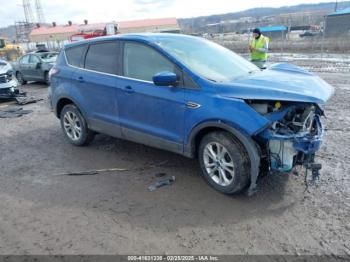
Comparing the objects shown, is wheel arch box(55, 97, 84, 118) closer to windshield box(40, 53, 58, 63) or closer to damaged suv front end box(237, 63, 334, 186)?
damaged suv front end box(237, 63, 334, 186)

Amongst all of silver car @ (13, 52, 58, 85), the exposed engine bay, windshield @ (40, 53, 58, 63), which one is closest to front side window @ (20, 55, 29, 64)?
silver car @ (13, 52, 58, 85)

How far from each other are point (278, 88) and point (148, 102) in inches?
66.9

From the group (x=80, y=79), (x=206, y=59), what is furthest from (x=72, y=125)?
(x=206, y=59)

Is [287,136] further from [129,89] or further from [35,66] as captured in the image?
[35,66]

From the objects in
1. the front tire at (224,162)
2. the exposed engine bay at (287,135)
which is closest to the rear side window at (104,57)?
the front tire at (224,162)

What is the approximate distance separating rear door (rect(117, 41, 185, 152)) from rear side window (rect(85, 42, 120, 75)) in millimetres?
196

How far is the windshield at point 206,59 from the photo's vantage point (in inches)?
164

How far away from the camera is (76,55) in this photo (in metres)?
5.66

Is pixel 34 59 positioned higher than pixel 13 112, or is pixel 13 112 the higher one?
pixel 34 59

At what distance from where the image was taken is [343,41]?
23.7m

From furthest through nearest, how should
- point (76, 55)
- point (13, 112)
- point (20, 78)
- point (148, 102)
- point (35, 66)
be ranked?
1. point (20, 78)
2. point (35, 66)
3. point (13, 112)
4. point (76, 55)
5. point (148, 102)

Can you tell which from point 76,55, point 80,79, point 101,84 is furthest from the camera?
point 76,55

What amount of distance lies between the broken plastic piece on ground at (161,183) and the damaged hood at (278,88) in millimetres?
1380

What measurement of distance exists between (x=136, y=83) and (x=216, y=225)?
87.3 inches
